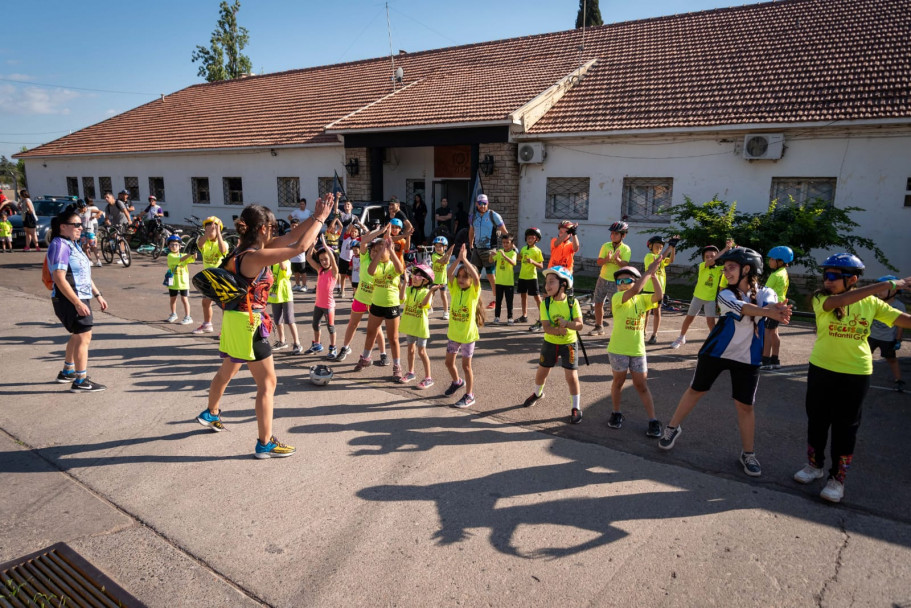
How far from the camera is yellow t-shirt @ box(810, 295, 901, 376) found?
160 inches

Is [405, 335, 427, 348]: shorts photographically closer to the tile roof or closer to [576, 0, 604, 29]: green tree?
the tile roof

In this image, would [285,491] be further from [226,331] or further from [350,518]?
[226,331]

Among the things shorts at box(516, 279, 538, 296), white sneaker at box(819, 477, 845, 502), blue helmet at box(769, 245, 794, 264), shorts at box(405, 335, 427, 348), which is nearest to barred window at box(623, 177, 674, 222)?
shorts at box(516, 279, 538, 296)

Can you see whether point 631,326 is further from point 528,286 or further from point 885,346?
point 528,286

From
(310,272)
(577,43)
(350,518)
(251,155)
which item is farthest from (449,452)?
(251,155)

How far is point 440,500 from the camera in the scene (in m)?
4.05

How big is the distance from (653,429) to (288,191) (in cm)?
1989

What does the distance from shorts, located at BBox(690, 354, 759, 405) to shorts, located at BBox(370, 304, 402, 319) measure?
349 cm

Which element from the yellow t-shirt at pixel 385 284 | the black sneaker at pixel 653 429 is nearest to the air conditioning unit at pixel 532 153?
the yellow t-shirt at pixel 385 284

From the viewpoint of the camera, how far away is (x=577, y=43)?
20078 mm

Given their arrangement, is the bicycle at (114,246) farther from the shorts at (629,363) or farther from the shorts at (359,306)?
the shorts at (629,363)

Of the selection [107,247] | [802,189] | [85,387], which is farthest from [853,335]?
[107,247]

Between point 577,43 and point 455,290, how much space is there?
681 inches

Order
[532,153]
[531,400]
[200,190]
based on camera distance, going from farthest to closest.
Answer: [200,190]
[532,153]
[531,400]
